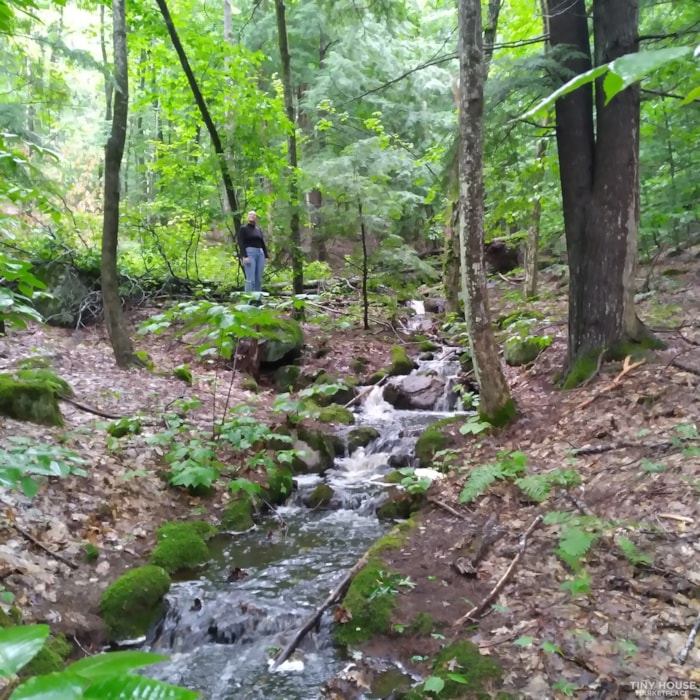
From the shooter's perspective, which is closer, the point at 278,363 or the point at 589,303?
the point at 589,303

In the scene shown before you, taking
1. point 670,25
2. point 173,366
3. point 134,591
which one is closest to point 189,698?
point 134,591

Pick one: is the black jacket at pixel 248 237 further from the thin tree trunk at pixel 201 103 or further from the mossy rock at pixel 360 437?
the mossy rock at pixel 360 437

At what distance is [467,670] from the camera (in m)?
3.38

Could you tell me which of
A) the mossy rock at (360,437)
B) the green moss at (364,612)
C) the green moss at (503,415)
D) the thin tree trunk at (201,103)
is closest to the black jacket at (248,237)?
the thin tree trunk at (201,103)

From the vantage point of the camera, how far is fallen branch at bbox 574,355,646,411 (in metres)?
6.32

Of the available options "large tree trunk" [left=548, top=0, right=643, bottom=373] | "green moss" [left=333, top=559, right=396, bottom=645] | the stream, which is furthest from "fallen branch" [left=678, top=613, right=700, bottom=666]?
"large tree trunk" [left=548, top=0, right=643, bottom=373]

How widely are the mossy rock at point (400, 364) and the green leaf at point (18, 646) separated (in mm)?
10468

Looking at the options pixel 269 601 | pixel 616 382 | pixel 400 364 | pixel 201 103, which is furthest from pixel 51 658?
pixel 201 103

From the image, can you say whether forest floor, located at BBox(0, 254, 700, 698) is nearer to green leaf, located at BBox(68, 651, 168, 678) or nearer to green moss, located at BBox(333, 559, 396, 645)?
green moss, located at BBox(333, 559, 396, 645)

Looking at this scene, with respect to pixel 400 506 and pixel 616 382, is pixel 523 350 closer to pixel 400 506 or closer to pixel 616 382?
pixel 616 382

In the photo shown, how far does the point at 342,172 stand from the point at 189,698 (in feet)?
37.0

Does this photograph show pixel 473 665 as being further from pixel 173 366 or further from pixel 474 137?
pixel 173 366

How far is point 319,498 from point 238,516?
1.08m

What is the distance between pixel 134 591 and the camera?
4590 millimetres
